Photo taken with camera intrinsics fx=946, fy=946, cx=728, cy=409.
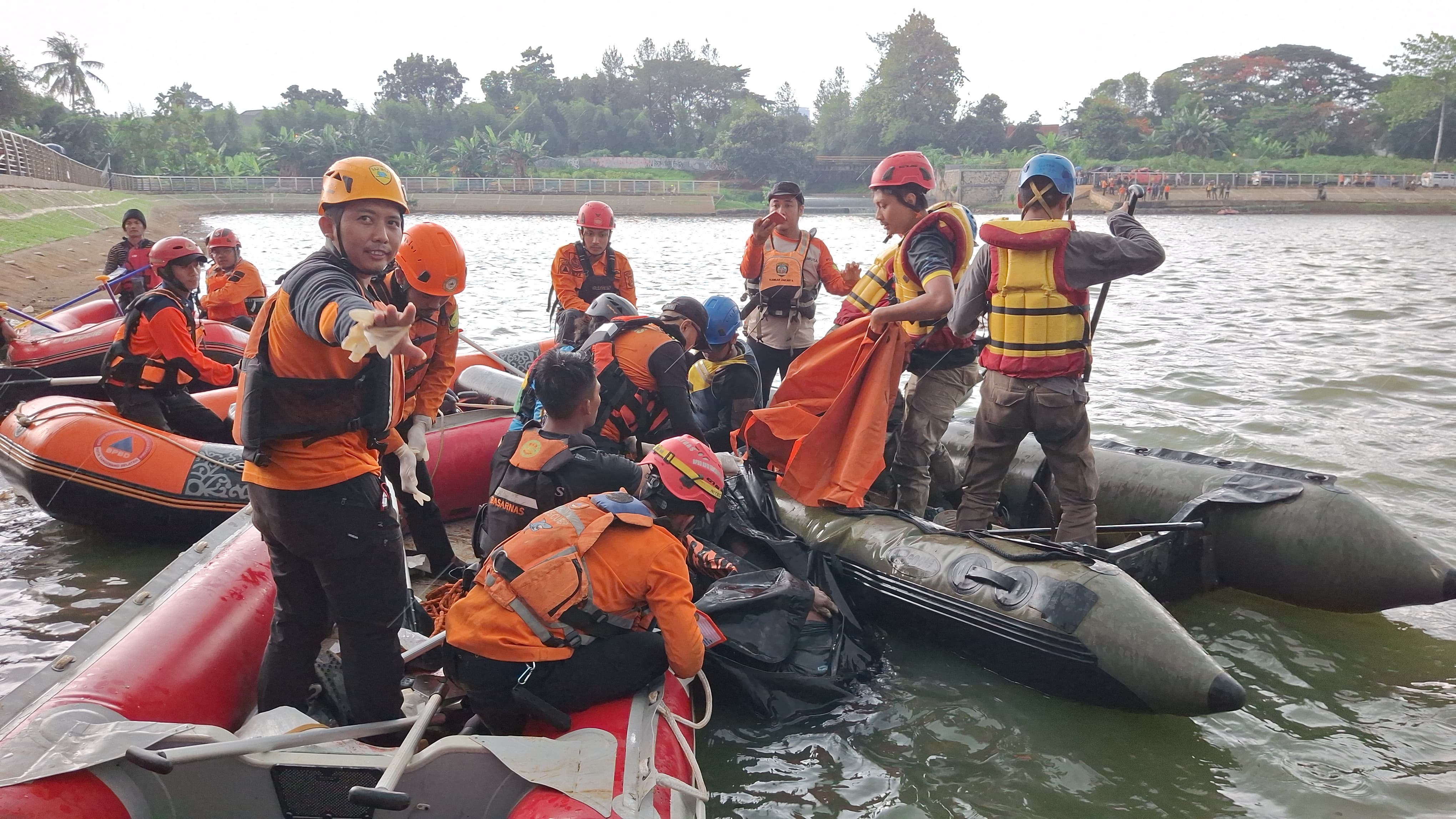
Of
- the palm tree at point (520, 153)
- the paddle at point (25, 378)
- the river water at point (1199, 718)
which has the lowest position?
the river water at point (1199, 718)

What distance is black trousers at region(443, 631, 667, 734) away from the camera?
285 centimetres

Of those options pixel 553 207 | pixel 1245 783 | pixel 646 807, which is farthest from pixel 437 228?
pixel 553 207

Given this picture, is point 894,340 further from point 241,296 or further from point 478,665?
point 241,296

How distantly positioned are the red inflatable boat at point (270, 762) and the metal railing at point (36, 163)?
30187 millimetres

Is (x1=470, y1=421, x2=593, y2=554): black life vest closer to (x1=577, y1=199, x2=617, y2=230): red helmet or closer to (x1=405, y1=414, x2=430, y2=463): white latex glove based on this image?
(x1=405, y1=414, x2=430, y2=463): white latex glove

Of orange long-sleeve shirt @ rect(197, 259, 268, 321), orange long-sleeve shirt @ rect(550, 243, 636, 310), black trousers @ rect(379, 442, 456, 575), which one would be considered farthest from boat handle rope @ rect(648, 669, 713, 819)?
orange long-sleeve shirt @ rect(197, 259, 268, 321)

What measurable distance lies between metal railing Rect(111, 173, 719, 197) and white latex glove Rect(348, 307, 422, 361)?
55121mm

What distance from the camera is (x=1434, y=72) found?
61.6 m

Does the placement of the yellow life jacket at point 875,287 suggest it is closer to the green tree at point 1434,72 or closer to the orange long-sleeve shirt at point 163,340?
the orange long-sleeve shirt at point 163,340

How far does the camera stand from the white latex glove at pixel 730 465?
491cm

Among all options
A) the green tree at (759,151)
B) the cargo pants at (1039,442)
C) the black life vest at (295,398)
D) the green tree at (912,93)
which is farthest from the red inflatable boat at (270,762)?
the green tree at (912,93)

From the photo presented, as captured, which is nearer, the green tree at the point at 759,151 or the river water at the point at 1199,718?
the river water at the point at 1199,718

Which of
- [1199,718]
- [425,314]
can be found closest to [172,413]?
[425,314]

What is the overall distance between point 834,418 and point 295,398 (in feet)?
9.41
